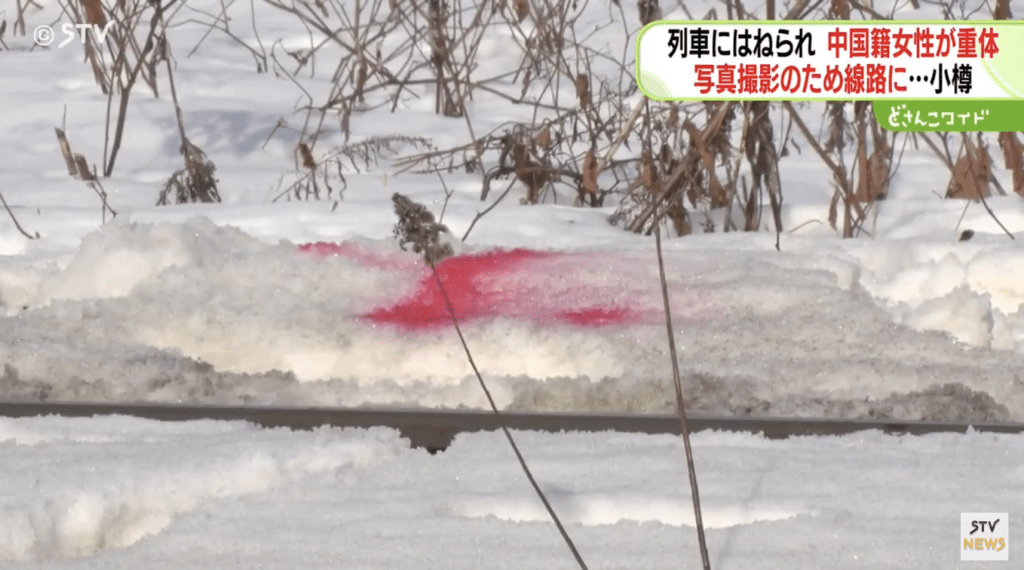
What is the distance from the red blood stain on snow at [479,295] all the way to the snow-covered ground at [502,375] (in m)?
0.01

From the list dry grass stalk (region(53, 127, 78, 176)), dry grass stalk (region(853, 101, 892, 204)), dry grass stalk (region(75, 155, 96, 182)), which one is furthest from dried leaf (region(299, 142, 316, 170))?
dry grass stalk (region(853, 101, 892, 204))

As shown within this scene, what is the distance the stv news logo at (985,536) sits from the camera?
1185 millimetres

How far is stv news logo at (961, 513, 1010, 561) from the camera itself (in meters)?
1.18

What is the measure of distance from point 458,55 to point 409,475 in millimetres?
4333

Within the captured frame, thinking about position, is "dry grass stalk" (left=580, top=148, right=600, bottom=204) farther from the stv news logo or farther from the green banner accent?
the stv news logo

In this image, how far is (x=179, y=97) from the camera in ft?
16.0

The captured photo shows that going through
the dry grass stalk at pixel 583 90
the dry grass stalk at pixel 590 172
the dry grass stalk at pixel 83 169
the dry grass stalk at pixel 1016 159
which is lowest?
the dry grass stalk at pixel 1016 159

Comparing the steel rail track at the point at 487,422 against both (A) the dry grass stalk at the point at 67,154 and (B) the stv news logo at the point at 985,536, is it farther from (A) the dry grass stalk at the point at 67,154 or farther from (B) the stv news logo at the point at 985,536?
(A) the dry grass stalk at the point at 67,154

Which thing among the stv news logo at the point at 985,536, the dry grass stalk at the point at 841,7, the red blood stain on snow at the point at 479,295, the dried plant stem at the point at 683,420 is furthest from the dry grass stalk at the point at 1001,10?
the dried plant stem at the point at 683,420

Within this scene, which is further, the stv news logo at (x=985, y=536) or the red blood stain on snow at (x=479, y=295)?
the red blood stain on snow at (x=479, y=295)

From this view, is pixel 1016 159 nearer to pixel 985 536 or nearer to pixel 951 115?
pixel 951 115

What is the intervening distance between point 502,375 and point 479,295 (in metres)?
0.40

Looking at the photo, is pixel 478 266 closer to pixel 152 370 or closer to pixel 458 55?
pixel 152 370

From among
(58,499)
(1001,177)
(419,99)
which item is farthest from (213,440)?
(419,99)
